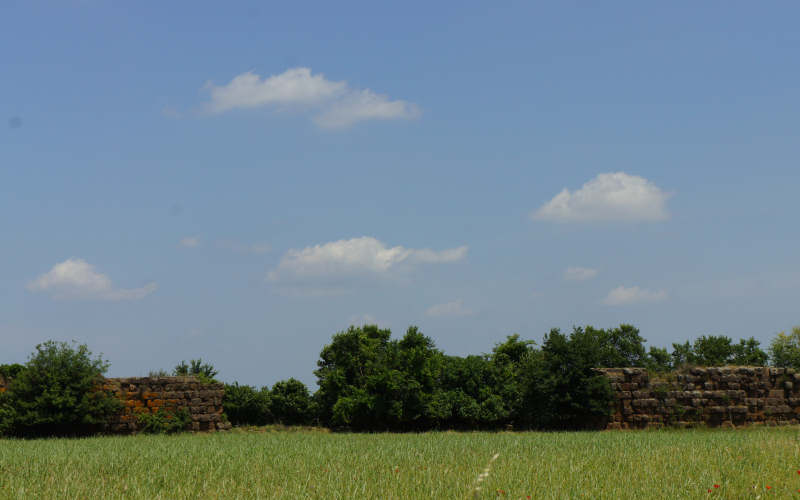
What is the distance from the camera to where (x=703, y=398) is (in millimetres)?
24094

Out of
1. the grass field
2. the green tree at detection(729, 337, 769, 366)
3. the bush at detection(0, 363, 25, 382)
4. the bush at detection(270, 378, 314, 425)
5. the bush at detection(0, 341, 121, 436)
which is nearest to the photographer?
the grass field

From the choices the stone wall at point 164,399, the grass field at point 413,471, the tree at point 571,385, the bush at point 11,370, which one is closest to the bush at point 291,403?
the stone wall at point 164,399

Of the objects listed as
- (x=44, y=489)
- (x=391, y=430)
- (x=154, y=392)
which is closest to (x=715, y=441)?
(x=391, y=430)

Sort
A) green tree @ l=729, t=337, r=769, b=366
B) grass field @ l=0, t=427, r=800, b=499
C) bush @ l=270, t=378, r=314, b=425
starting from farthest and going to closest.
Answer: green tree @ l=729, t=337, r=769, b=366 < bush @ l=270, t=378, r=314, b=425 < grass field @ l=0, t=427, r=800, b=499

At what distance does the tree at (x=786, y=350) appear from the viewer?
41922 millimetres

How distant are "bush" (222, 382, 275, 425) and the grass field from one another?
430 inches

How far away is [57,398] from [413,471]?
1686 centimetres

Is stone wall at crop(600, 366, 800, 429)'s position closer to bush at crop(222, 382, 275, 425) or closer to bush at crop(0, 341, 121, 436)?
bush at crop(222, 382, 275, 425)

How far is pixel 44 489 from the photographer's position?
9727mm

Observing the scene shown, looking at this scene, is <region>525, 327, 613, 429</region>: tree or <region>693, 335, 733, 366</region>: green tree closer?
<region>525, 327, 613, 429</region>: tree

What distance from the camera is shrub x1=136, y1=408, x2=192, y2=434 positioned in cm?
2400

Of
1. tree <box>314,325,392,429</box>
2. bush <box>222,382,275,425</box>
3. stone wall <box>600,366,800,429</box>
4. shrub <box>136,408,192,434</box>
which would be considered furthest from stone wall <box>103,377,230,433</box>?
stone wall <box>600,366,800,429</box>

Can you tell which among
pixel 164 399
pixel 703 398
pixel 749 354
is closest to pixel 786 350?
pixel 749 354

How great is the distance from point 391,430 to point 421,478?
1525cm
